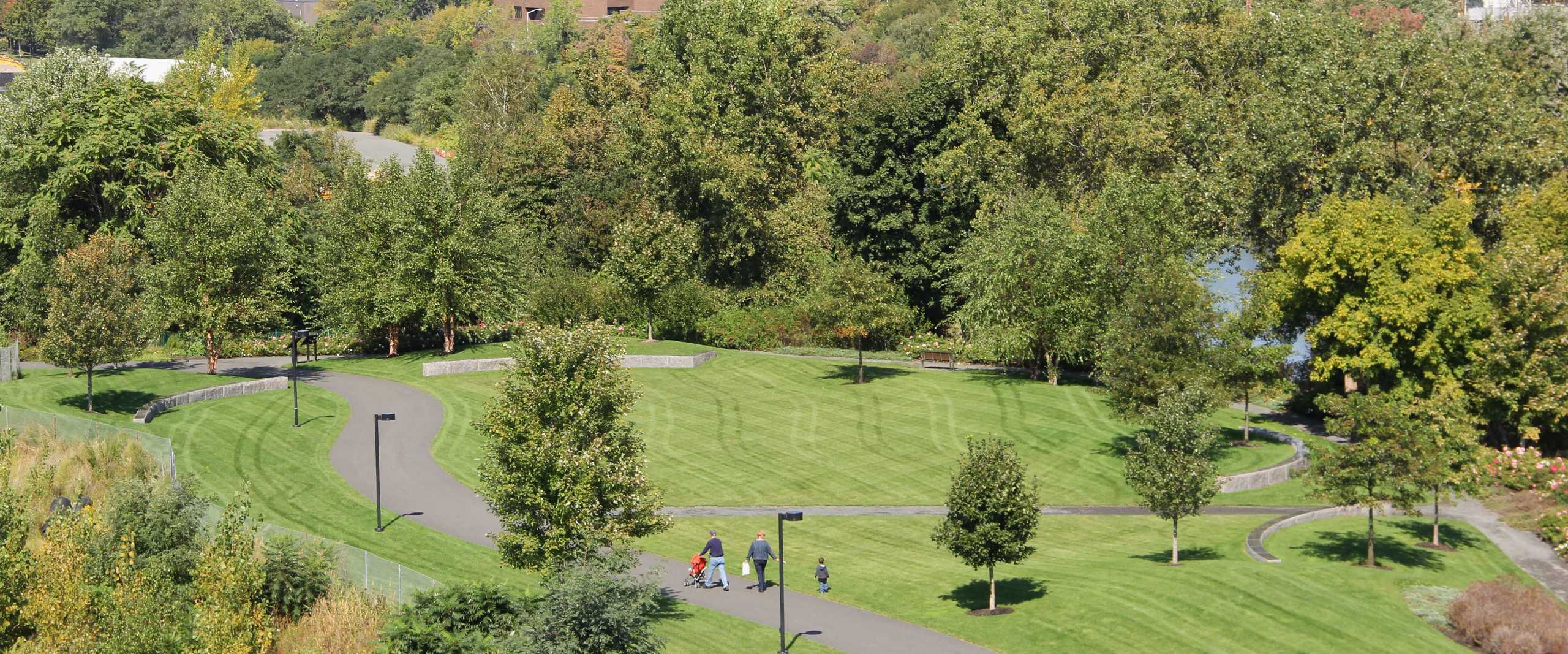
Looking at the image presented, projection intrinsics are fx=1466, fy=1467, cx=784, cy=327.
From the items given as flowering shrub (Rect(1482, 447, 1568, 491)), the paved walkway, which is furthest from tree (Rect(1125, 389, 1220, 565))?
flowering shrub (Rect(1482, 447, 1568, 491))

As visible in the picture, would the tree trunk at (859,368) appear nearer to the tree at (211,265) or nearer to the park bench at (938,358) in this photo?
the park bench at (938,358)

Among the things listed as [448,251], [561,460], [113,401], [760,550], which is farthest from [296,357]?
[760,550]

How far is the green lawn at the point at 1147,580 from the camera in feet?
111

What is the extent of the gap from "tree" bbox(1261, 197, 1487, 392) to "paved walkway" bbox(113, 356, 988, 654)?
26.4m

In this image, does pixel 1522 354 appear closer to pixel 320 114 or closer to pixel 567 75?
pixel 567 75

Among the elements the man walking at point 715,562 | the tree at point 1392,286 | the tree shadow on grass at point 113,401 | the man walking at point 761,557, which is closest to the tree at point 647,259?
the tree shadow on grass at point 113,401

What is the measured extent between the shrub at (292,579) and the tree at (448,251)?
30.7 meters

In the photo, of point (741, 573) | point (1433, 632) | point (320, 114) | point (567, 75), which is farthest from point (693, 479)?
point (320, 114)

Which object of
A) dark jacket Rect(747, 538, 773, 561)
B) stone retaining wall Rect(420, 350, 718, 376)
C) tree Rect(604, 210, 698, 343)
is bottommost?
dark jacket Rect(747, 538, 773, 561)

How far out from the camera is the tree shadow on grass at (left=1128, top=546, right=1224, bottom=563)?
40281mm

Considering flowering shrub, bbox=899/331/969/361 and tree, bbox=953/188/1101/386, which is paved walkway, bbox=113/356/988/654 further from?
flowering shrub, bbox=899/331/969/361

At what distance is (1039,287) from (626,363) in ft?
60.7

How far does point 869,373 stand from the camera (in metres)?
65.2

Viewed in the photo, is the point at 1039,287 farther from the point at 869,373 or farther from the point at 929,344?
the point at 929,344
